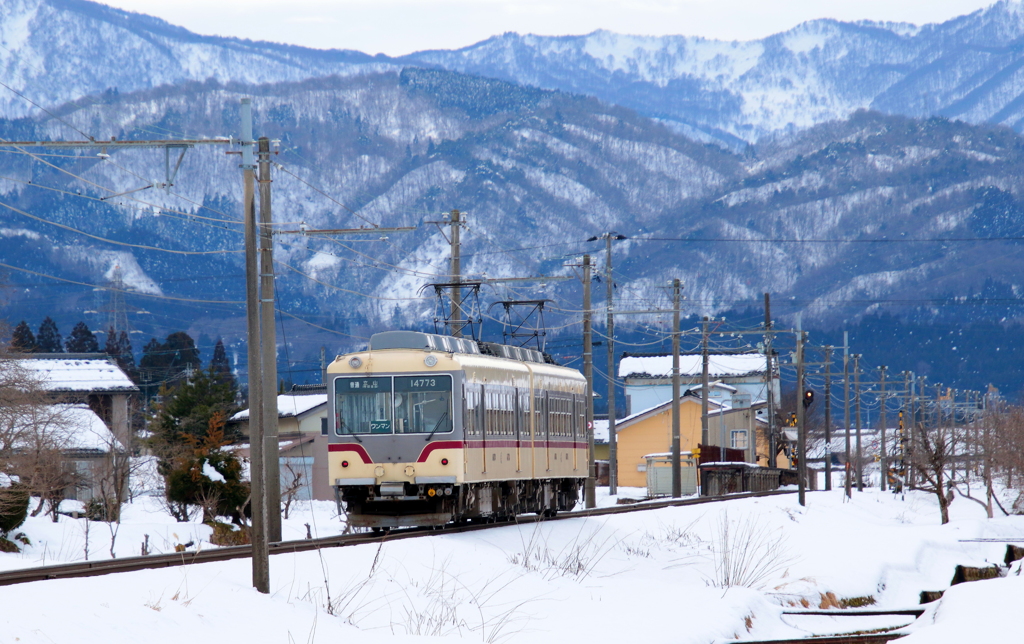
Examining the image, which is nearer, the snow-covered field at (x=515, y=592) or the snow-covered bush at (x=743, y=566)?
the snow-covered field at (x=515, y=592)

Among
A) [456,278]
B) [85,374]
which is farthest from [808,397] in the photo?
[85,374]

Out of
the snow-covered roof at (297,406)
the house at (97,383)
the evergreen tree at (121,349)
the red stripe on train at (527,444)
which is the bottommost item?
the red stripe on train at (527,444)

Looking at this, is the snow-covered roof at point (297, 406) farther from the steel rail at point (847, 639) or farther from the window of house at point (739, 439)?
the steel rail at point (847, 639)

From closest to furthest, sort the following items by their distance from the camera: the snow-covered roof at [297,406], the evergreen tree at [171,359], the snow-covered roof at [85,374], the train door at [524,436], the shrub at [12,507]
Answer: the train door at [524,436]
the shrub at [12,507]
the snow-covered roof at [297,406]
the snow-covered roof at [85,374]
the evergreen tree at [171,359]

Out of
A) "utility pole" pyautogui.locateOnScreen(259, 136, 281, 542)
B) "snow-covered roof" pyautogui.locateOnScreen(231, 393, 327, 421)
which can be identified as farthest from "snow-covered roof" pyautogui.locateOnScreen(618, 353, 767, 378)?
"utility pole" pyautogui.locateOnScreen(259, 136, 281, 542)

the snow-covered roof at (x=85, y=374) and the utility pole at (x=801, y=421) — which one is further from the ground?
the snow-covered roof at (x=85, y=374)

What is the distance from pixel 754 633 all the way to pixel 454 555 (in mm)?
4643

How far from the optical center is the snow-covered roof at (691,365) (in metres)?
101

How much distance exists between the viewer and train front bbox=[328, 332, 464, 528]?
74.9 feet

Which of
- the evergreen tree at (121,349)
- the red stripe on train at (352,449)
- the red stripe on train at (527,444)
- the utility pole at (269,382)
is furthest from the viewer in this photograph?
the evergreen tree at (121,349)

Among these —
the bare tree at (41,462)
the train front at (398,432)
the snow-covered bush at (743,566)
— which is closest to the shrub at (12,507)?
the bare tree at (41,462)

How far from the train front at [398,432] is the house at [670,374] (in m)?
75.9

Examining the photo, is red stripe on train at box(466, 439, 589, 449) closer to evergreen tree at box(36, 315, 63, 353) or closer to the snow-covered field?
the snow-covered field

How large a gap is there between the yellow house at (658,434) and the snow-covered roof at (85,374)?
1234 inches
